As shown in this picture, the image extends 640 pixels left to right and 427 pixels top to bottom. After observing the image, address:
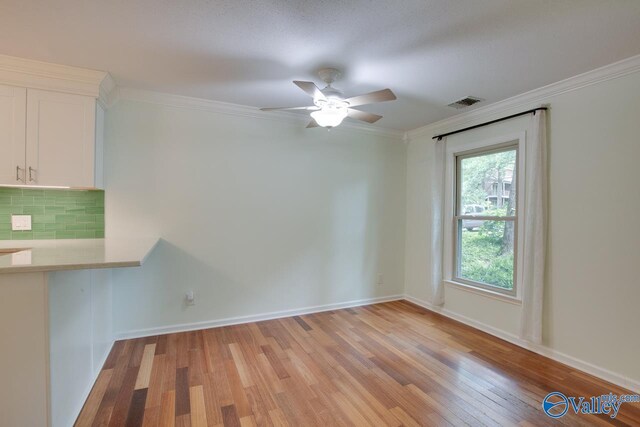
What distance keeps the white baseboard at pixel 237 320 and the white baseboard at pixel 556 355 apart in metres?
1.08

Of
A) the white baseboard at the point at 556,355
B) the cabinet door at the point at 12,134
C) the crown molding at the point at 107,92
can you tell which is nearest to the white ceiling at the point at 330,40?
the crown molding at the point at 107,92

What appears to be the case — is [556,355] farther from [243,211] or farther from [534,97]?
[243,211]

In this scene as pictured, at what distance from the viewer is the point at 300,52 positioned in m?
2.14

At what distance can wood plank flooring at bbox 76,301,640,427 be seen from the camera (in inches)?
73.9

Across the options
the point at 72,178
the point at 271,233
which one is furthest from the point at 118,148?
the point at 271,233

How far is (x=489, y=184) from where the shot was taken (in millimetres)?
3338

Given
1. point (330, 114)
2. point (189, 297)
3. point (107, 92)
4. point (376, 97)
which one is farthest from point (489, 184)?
point (107, 92)

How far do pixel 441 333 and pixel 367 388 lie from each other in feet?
4.53

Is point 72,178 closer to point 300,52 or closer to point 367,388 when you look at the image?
point 300,52

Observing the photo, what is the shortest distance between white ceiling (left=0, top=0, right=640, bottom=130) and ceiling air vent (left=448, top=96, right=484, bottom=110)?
198 millimetres

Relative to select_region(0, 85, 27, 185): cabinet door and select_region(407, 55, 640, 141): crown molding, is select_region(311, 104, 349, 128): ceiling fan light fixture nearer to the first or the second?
select_region(407, 55, 640, 141): crown molding

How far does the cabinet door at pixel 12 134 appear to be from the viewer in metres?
2.28

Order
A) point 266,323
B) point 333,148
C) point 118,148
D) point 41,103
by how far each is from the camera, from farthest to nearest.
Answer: point 333,148 < point 266,323 < point 118,148 < point 41,103

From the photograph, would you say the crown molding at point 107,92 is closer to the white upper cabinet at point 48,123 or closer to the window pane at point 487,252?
the white upper cabinet at point 48,123
